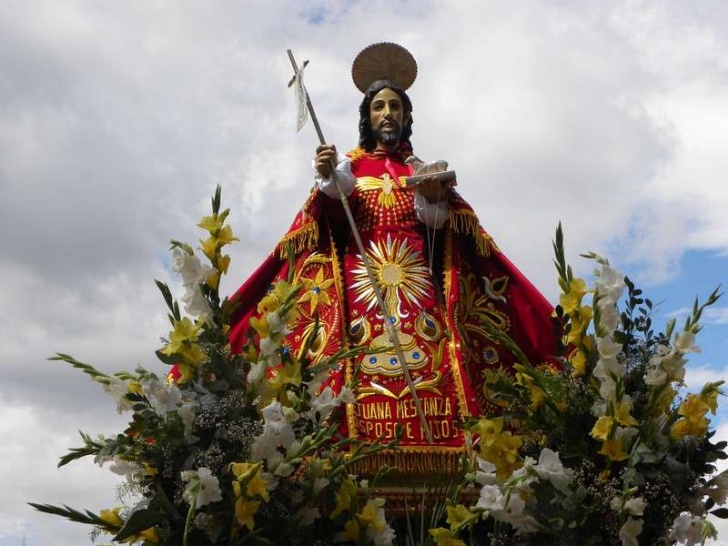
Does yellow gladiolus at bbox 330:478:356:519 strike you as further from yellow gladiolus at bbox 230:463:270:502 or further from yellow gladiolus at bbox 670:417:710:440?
yellow gladiolus at bbox 670:417:710:440

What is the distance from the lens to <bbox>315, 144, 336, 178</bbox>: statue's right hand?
7992 mm

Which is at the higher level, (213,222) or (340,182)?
(340,182)

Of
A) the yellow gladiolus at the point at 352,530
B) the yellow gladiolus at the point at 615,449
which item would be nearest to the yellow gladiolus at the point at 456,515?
the yellow gladiolus at the point at 352,530

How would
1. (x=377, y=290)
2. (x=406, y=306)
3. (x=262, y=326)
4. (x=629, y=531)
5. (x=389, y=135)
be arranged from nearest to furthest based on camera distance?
(x=629, y=531) → (x=262, y=326) → (x=377, y=290) → (x=406, y=306) → (x=389, y=135)

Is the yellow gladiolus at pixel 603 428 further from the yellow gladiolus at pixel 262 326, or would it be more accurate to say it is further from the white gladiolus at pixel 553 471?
the yellow gladiolus at pixel 262 326

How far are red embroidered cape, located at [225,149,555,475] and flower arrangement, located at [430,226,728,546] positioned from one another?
180cm

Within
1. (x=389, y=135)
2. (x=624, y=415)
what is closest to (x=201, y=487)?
(x=624, y=415)

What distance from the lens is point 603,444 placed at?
514 centimetres

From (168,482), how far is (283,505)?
58 cm

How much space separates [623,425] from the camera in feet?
16.8

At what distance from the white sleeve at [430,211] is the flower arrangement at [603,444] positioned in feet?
8.98

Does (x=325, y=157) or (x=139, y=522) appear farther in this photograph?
(x=325, y=157)

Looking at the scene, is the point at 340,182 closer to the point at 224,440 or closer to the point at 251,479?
the point at 224,440

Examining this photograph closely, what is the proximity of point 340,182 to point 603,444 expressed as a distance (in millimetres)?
3577
